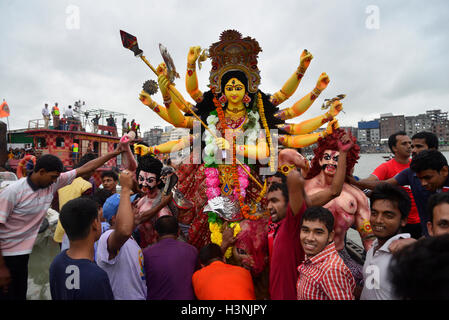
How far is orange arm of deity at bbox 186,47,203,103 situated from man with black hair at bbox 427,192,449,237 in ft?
9.74

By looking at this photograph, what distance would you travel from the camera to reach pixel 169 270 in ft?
7.57

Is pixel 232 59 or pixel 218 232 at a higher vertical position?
pixel 232 59

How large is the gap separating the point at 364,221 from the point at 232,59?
2.64m

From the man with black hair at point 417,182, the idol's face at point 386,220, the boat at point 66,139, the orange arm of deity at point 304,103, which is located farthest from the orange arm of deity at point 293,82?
the boat at point 66,139

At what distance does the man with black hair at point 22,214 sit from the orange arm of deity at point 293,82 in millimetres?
2894

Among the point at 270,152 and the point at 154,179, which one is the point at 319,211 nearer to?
the point at 270,152

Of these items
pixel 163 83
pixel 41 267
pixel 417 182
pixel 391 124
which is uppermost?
pixel 391 124

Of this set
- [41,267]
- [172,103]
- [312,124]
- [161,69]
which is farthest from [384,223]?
[41,267]

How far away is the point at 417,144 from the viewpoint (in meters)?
3.50

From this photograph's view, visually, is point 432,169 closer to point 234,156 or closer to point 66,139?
point 234,156

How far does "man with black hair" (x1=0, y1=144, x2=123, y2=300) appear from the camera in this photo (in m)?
2.59

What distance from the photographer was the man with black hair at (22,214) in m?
2.59
